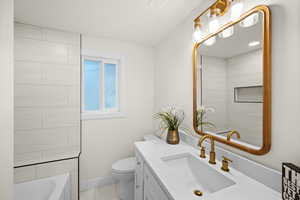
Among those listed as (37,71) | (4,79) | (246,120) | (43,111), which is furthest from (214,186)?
(37,71)

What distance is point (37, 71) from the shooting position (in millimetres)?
1660

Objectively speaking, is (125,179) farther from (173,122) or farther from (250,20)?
(250,20)

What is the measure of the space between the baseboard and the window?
944 mm

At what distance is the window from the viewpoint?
2.01 metres

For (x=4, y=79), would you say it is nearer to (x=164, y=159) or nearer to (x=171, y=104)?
(x=164, y=159)

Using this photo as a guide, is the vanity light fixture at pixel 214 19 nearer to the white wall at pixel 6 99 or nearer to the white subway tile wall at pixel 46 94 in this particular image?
the white wall at pixel 6 99

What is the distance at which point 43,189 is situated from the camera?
144 cm

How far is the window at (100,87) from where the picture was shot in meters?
2.01

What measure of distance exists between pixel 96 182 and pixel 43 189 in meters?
0.66

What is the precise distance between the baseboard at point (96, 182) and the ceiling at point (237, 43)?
2180 millimetres

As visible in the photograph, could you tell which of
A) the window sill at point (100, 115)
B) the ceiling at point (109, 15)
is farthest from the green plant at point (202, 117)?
the window sill at point (100, 115)

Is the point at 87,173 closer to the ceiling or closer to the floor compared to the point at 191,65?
closer to the floor

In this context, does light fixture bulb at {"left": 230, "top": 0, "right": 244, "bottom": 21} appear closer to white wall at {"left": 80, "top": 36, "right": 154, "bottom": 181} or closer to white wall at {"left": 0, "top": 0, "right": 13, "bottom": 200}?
white wall at {"left": 0, "top": 0, "right": 13, "bottom": 200}

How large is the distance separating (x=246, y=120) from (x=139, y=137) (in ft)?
5.33
